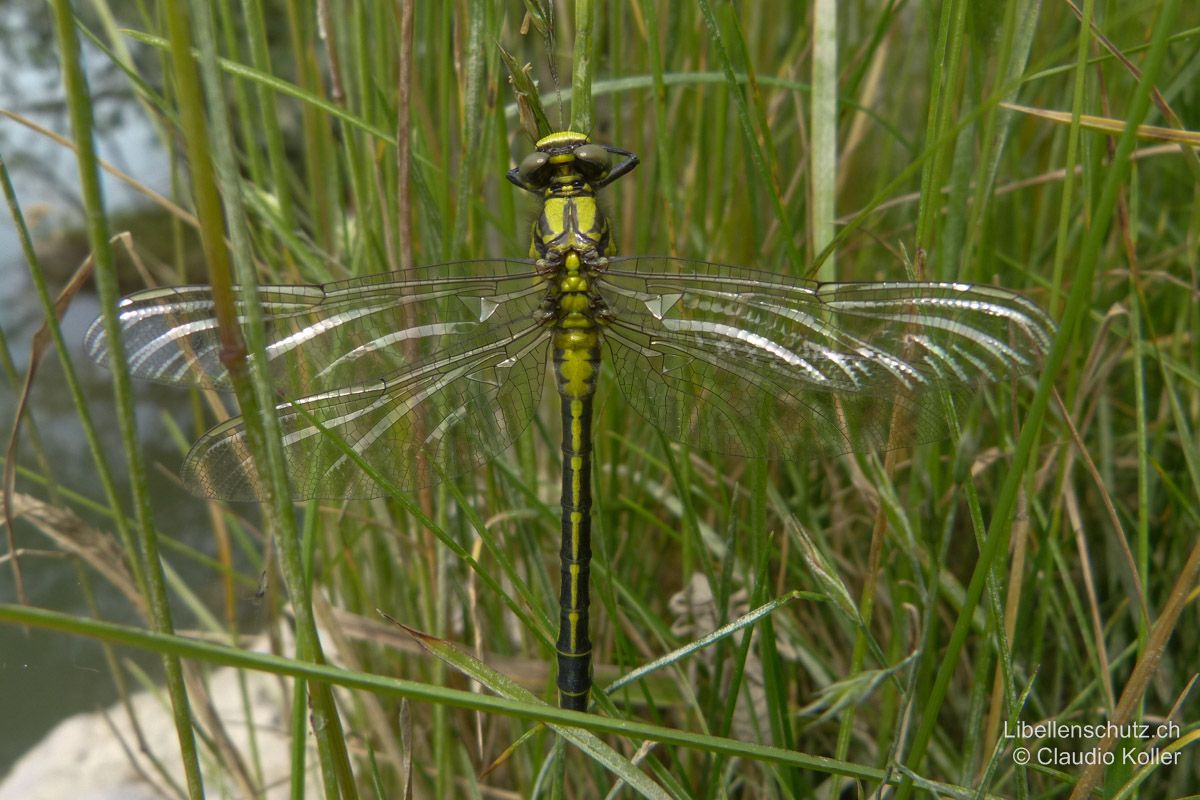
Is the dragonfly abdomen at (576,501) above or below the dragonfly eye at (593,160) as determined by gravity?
below

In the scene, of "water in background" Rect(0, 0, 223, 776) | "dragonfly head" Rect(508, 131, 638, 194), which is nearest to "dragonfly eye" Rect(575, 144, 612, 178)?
"dragonfly head" Rect(508, 131, 638, 194)

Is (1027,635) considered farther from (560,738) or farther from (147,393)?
(147,393)

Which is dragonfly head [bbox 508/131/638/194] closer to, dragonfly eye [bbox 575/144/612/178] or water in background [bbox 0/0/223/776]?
dragonfly eye [bbox 575/144/612/178]

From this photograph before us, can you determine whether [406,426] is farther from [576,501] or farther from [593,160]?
[593,160]

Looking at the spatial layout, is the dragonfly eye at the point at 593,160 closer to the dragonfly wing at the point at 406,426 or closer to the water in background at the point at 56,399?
the dragonfly wing at the point at 406,426

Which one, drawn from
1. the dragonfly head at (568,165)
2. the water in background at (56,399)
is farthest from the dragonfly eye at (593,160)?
the water in background at (56,399)

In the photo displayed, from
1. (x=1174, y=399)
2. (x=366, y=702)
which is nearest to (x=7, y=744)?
(x=366, y=702)
